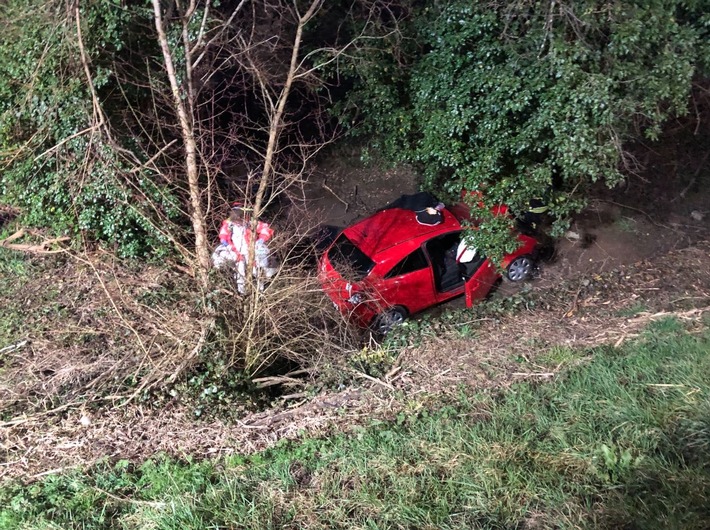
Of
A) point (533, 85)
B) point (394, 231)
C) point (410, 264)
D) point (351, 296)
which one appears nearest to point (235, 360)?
point (351, 296)

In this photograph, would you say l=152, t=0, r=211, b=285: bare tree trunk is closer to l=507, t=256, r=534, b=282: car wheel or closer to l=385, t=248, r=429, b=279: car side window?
l=385, t=248, r=429, b=279: car side window

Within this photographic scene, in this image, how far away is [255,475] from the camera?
4262mm

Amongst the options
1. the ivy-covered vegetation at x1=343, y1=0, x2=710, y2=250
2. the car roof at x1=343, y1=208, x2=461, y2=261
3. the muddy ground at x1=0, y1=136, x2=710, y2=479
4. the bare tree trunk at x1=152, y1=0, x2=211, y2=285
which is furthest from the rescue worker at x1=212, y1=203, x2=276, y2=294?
the ivy-covered vegetation at x1=343, y1=0, x2=710, y2=250

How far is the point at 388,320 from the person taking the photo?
8.09 meters

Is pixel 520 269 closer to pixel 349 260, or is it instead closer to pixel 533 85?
pixel 349 260

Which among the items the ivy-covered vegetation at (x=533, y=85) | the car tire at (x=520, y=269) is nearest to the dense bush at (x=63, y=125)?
the ivy-covered vegetation at (x=533, y=85)

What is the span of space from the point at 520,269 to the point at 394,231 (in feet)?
8.22

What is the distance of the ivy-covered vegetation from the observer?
6.41m

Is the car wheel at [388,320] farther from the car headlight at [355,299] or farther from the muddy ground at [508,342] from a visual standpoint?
the muddy ground at [508,342]

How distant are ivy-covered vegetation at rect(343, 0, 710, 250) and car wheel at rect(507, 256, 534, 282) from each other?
118cm

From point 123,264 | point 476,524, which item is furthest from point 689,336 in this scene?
point 123,264

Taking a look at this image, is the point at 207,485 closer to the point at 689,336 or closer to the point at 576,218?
the point at 689,336

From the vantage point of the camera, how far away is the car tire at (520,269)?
358 inches

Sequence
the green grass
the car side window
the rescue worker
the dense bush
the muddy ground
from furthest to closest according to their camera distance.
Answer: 1. the car side window
2. the dense bush
3. the rescue worker
4. the muddy ground
5. the green grass
